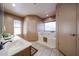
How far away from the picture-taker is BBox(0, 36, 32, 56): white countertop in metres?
1.45

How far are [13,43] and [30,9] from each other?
1.95 ft

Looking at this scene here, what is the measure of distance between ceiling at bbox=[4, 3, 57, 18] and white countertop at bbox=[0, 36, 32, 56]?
406mm

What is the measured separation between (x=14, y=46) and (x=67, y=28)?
0.88 meters

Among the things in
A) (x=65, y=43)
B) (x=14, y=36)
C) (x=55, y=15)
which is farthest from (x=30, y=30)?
(x=65, y=43)

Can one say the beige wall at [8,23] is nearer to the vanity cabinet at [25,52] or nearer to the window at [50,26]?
the vanity cabinet at [25,52]

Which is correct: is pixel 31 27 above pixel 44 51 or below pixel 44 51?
above

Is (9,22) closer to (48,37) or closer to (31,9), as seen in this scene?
(31,9)

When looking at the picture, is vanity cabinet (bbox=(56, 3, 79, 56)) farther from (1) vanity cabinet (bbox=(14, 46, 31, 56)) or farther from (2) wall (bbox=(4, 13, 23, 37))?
(2) wall (bbox=(4, 13, 23, 37))

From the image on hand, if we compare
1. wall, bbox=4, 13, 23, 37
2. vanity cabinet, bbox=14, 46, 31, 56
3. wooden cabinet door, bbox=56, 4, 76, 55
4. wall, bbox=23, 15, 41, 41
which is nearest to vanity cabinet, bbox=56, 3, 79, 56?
wooden cabinet door, bbox=56, 4, 76, 55

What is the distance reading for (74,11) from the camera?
1542 mm

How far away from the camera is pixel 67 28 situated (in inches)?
63.5

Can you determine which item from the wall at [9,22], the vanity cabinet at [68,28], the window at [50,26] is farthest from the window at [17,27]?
the vanity cabinet at [68,28]

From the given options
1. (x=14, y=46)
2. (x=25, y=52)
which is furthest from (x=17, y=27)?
(x=25, y=52)

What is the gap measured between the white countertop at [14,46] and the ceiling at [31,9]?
0.41 m
